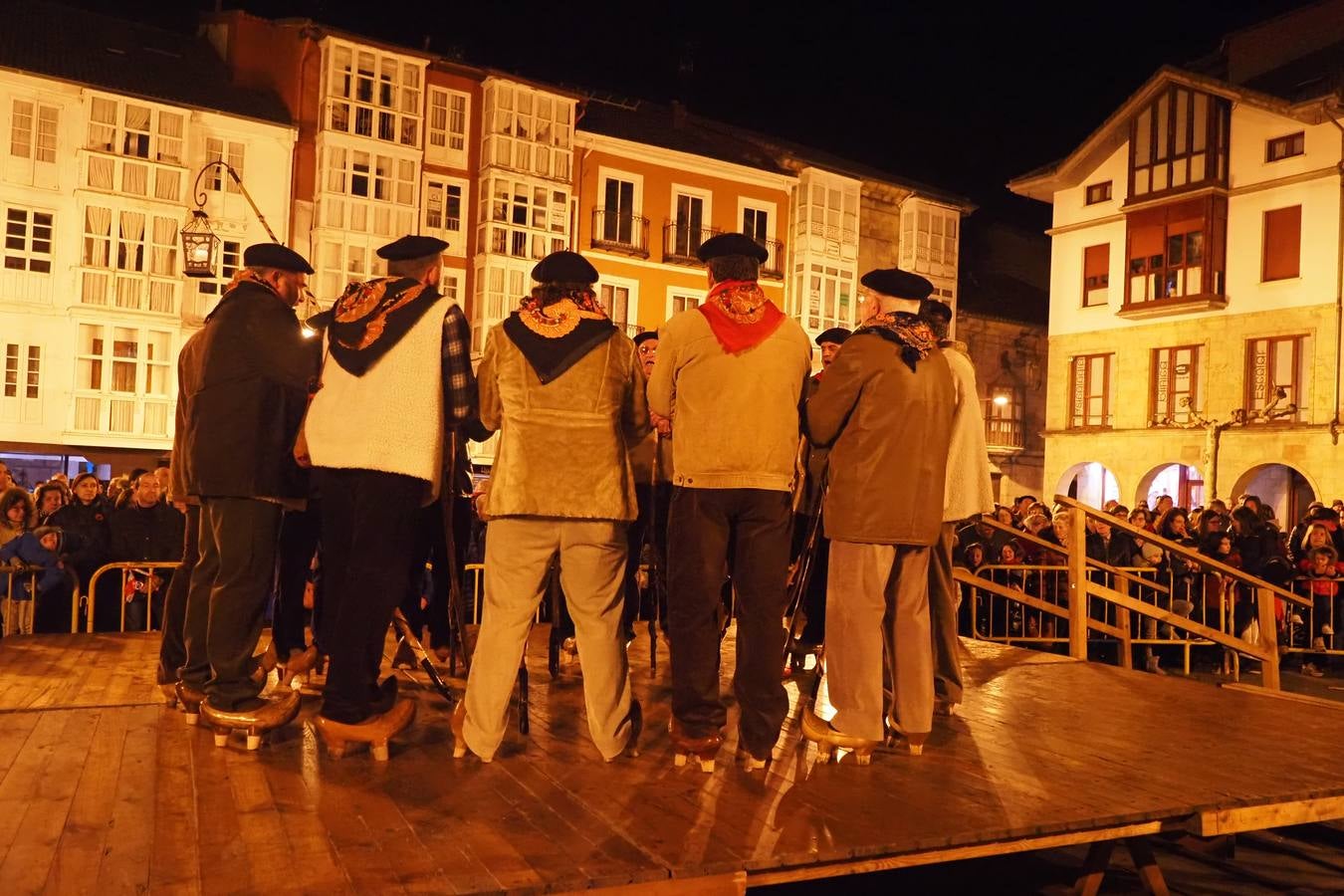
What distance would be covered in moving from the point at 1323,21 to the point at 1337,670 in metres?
23.1

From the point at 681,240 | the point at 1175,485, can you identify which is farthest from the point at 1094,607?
the point at 681,240

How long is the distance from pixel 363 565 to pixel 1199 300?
2949cm

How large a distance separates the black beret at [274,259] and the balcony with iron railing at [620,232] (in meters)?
29.7

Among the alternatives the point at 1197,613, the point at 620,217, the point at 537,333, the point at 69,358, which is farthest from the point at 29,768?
the point at 620,217

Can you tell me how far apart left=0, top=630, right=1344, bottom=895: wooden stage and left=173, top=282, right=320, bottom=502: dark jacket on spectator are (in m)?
1.15

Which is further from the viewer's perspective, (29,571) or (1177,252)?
(1177,252)

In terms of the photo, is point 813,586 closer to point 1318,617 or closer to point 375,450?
point 375,450

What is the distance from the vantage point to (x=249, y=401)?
4930 mm

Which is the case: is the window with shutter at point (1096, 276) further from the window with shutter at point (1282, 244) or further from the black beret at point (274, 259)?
the black beret at point (274, 259)

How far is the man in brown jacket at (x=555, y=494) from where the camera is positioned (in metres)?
4.70

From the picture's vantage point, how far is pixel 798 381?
16.2ft

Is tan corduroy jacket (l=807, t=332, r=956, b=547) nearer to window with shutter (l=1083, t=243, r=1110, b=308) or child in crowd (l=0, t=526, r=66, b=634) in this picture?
child in crowd (l=0, t=526, r=66, b=634)

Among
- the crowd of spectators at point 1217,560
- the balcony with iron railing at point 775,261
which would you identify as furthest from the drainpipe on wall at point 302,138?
the crowd of spectators at point 1217,560

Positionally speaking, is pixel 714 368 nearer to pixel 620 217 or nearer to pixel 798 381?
pixel 798 381
